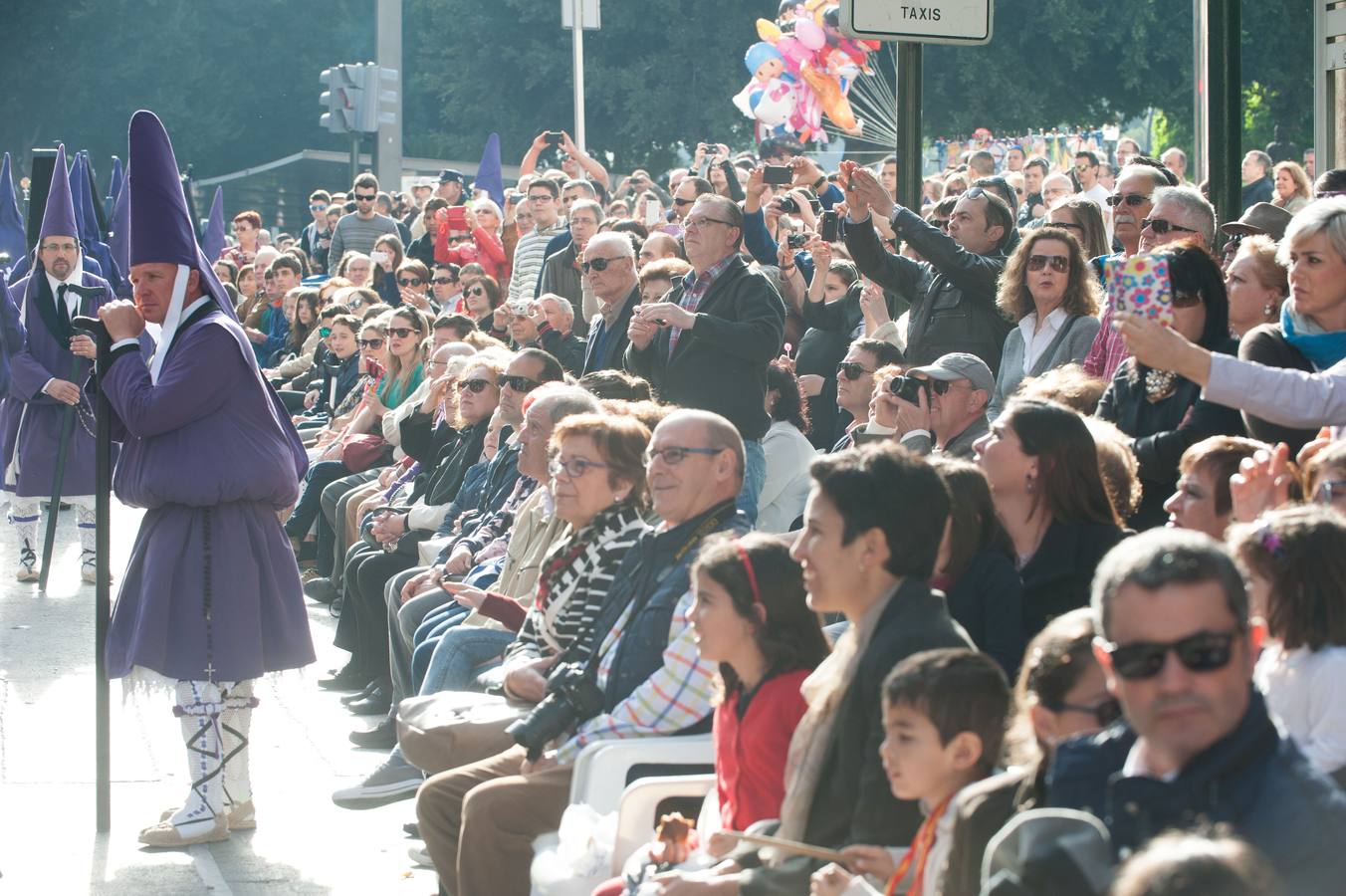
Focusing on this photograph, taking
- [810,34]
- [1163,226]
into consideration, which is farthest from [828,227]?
[810,34]

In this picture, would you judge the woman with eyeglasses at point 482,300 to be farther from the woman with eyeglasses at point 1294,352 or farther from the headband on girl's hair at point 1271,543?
the headband on girl's hair at point 1271,543

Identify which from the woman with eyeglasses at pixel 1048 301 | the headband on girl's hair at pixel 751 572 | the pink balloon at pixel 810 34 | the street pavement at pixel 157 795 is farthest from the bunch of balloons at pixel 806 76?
the headband on girl's hair at pixel 751 572

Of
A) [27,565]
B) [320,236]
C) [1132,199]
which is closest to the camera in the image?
[1132,199]

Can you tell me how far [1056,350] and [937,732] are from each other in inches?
146

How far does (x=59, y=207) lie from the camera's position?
1212 cm

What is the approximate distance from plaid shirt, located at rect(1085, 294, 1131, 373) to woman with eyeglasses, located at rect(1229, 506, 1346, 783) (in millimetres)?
2897

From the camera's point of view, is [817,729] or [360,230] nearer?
[817,729]

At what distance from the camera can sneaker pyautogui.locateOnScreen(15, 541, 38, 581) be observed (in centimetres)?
1277

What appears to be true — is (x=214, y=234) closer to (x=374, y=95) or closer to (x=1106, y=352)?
(x=374, y=95)

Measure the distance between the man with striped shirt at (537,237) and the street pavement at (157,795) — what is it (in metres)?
3.76

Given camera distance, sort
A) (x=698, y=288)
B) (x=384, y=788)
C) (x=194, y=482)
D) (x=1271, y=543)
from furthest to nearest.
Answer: (x=698, y=288)
(x=384, y=788)
(x=194, y=482)
(x=1271, y=543)

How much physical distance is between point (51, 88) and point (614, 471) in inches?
2048

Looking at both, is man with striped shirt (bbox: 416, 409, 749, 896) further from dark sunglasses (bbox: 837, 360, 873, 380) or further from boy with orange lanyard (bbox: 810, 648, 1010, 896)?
dark sunglasses (bbox: 837, 360, 873, 380)

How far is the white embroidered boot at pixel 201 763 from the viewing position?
274 inches
